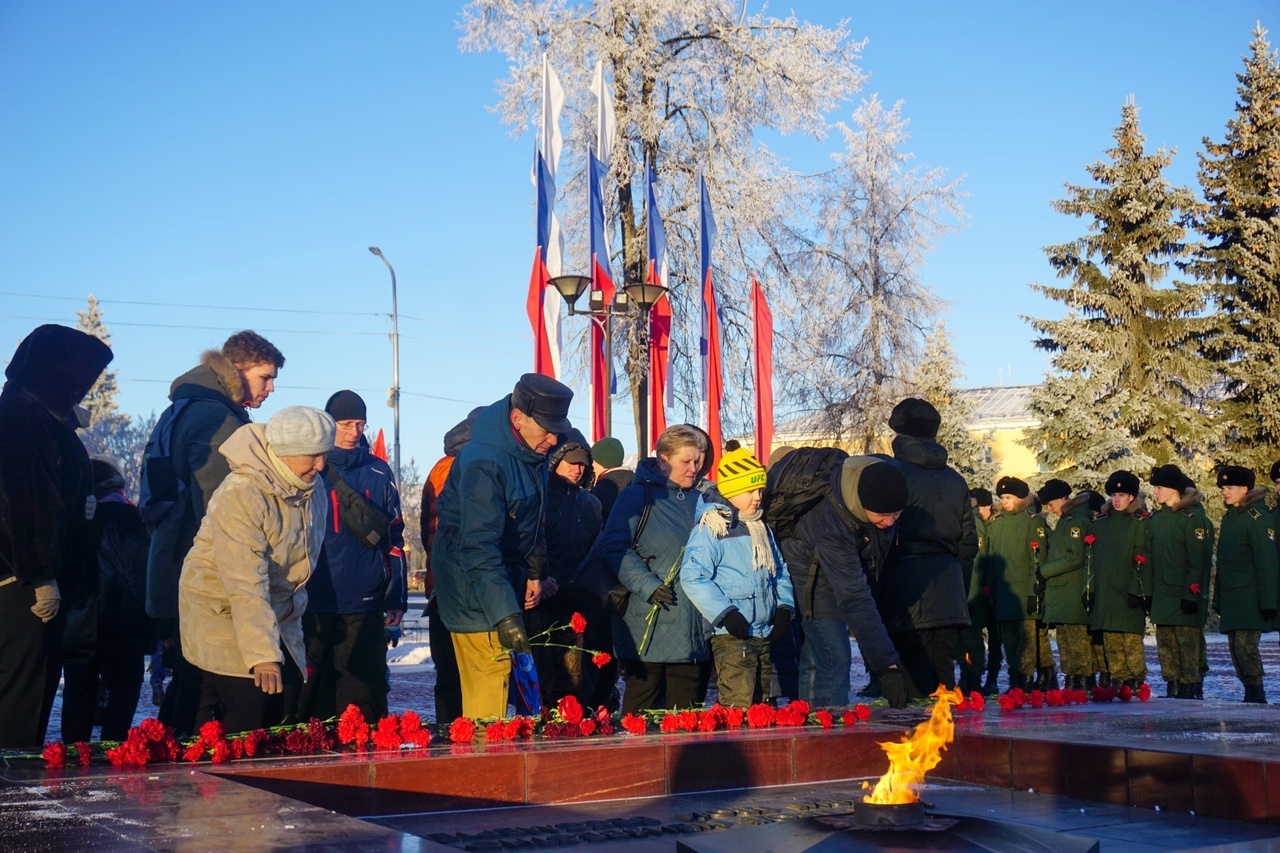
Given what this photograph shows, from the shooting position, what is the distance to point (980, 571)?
1350cm

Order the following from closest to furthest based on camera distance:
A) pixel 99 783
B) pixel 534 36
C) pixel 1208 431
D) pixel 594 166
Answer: pixel 99 783, pixel 594 166, pixel 534 36, pixel 1208 431

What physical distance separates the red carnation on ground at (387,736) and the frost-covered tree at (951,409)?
31.7 meters

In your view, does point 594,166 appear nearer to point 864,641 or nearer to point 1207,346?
point 864,641

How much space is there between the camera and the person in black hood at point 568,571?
25.7ft

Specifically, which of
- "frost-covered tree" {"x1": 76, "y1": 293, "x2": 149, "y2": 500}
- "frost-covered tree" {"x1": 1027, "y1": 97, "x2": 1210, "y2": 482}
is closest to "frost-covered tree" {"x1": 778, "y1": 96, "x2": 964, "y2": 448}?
"frost-covered tree" {"x1": 1027, "y1": 97, "x2": 1210, "y2": 482}

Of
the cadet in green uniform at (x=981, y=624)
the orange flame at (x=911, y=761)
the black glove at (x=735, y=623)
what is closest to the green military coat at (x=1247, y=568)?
the cadet in green uniform at (x=981, y=624)

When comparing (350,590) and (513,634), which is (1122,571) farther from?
(513,634)

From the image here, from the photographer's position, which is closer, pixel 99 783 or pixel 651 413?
pixel 99 783

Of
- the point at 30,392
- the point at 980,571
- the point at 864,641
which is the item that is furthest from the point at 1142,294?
the point at 30,392

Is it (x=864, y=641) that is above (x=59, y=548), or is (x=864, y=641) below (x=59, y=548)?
below

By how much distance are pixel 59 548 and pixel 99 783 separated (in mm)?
1540

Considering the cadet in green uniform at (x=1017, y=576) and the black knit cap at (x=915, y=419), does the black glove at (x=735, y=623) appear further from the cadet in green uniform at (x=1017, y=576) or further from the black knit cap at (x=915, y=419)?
the cadet in green uniform at (x=1017, y=576)

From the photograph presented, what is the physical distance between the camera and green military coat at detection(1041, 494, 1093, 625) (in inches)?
500

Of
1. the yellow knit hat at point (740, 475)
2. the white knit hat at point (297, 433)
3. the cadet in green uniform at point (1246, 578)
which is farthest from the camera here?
the cadet in green uniform at point (1246, 578)
